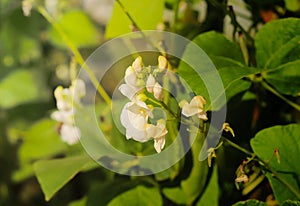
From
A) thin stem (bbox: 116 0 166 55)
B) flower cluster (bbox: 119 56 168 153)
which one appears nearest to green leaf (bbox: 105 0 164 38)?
thin stem (bbox: 116 0 166 55)

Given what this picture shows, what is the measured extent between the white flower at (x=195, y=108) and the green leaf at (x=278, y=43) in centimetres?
7

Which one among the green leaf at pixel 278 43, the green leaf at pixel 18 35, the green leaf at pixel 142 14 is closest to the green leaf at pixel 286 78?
the green leaf at pixel 278 43

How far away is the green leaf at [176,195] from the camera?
1.30ft

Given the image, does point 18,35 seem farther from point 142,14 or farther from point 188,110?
point 188,110

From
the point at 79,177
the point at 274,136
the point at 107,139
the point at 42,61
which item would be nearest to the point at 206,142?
the point at 274,136

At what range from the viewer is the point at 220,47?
1.14 feet

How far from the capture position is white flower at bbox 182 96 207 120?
0.28 meters

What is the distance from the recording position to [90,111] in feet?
1.66

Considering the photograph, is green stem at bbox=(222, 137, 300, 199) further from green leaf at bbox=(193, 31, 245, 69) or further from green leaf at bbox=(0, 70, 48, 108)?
green leaf at bbox=(0, 70, 48, 108)

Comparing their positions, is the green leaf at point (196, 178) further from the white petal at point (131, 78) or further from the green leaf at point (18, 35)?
the green leaf at point (18, 35)

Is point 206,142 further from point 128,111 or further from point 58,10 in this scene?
point 58,10

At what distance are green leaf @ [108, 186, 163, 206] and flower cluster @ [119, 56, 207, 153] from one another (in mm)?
102

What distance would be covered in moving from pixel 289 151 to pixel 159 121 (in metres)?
0.08

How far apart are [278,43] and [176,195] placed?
0.44ft
